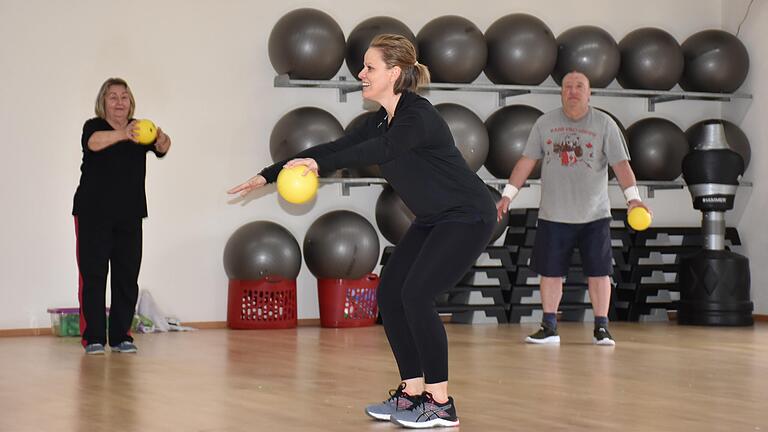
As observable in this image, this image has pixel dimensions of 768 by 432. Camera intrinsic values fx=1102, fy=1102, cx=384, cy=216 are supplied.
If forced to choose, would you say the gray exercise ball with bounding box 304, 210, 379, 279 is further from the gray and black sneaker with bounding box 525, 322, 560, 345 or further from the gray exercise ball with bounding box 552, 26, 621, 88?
the gray exercise ball with bounding box 552, 26, 621, 88

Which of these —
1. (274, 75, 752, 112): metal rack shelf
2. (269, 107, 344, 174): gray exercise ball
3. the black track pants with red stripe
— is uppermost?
(274, 75, 752, 112): metal rack shelf

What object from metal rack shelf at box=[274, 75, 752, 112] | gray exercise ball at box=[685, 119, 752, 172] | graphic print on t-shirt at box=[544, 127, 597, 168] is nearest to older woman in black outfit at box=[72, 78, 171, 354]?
metal rack shelf at box=[274, 75, 752, 112]

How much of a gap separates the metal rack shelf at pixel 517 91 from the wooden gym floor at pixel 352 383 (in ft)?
6.05

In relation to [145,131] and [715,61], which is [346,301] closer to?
[145,131]

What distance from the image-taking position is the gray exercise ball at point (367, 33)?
7555 millimetres

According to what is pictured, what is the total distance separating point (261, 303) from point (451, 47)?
2.20 metres

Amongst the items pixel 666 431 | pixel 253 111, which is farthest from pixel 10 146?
pixel 666 431

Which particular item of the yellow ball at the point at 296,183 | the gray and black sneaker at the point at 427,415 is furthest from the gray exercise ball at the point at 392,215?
the yellow ball at the point at 296,183

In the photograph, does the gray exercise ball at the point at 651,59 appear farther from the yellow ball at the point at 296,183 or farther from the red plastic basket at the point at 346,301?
the yellow ball at the point at 296,183

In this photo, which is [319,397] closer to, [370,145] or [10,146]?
[370,145]

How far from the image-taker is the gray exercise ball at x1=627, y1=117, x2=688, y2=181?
8227 mm

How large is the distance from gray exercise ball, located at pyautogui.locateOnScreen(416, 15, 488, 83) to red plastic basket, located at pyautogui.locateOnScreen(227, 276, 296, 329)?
5.99 feet

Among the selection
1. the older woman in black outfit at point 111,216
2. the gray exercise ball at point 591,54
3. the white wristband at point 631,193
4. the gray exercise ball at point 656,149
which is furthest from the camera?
the gray exercise ball at point 656,149

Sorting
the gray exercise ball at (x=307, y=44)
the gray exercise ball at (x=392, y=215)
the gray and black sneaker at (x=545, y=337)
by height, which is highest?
the gray exercise ball at (x=307, y=44)
